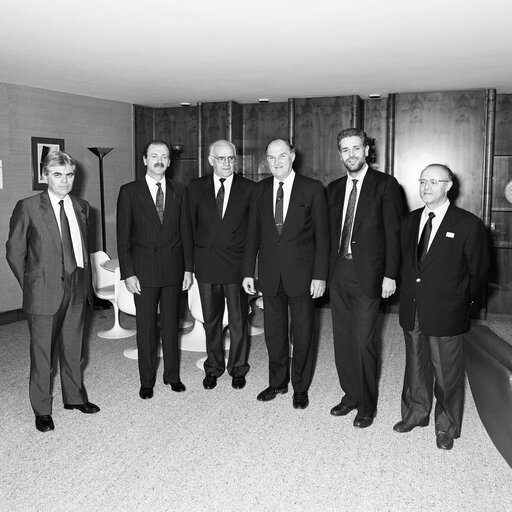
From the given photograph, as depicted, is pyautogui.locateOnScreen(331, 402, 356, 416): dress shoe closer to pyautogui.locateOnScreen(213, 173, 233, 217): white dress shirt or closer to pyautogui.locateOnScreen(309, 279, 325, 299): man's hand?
pyautogui.locateOnScreen(309, 279, 325, 299): man's hand

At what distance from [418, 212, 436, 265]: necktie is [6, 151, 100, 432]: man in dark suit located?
2.01 metres

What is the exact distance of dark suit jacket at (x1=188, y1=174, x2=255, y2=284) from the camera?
13.2 feet

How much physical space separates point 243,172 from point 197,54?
9.23 feet

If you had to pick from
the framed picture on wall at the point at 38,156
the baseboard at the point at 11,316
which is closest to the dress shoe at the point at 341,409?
the baseboard at the point at 11,316

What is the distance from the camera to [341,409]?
12.4ft

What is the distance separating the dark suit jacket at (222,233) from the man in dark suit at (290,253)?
0.14m

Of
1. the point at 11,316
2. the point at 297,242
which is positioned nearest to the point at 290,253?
the point at 297,242

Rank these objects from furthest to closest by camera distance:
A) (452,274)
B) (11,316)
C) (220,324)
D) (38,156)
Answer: (38,156) → (11,316) → (220,324) → (452,274)

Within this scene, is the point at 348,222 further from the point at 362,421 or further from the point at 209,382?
the point at 209,382

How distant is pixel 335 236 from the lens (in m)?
3.56

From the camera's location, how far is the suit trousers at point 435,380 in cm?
319

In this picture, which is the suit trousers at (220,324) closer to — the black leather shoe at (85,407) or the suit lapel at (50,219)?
the black leather shoe at (85,407)

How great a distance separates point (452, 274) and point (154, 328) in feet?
6.58

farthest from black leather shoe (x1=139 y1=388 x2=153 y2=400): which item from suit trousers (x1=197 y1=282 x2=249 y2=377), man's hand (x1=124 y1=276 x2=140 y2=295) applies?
man's hand (x1=124 y1=276 x2=140 y2=295)
